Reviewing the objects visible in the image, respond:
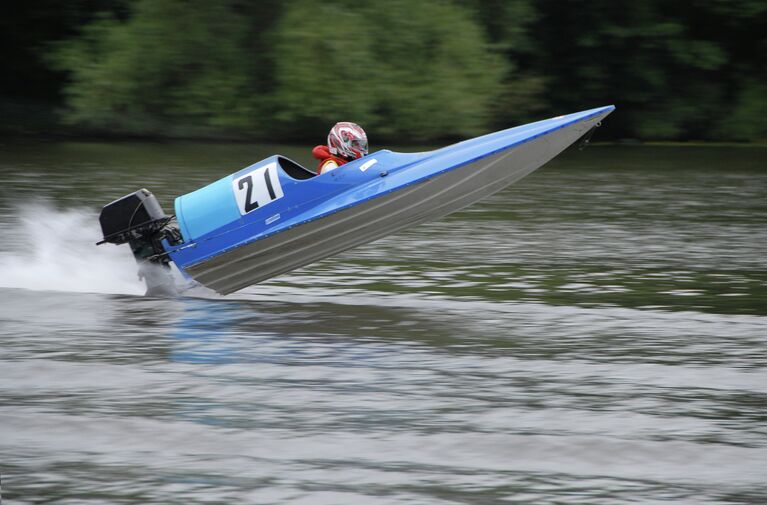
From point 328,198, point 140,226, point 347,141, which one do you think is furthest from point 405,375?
point 140,226

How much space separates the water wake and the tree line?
11.8m

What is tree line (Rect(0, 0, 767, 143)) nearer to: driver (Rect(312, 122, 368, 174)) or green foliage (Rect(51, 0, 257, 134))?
green foliage (Rect(51, 0, 257, 134))

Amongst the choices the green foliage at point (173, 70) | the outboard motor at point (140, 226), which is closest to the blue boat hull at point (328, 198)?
the outboard motor at point (140, 226)

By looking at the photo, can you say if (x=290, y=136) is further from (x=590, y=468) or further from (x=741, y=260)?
(x=590, y=468)

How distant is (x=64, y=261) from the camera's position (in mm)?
12016

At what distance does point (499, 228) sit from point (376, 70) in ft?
Result: 38.1

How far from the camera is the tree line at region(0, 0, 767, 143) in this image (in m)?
26.1

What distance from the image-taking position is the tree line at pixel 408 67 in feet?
85.8

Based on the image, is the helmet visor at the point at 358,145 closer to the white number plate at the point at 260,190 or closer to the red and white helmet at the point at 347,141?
the red and white helmet at the point at 347,141

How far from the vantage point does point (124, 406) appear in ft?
23.8

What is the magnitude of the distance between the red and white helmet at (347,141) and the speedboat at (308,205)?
166 millimetres

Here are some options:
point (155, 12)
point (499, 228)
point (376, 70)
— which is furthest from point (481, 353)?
point (155, 12)

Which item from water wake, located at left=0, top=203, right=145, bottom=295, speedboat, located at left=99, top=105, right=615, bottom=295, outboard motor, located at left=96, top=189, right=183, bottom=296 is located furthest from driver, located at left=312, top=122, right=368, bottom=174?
water wake, located at left=0, top=203, right=145, bottom=295

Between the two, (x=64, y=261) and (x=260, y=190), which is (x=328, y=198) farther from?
(x=64, y=261)
